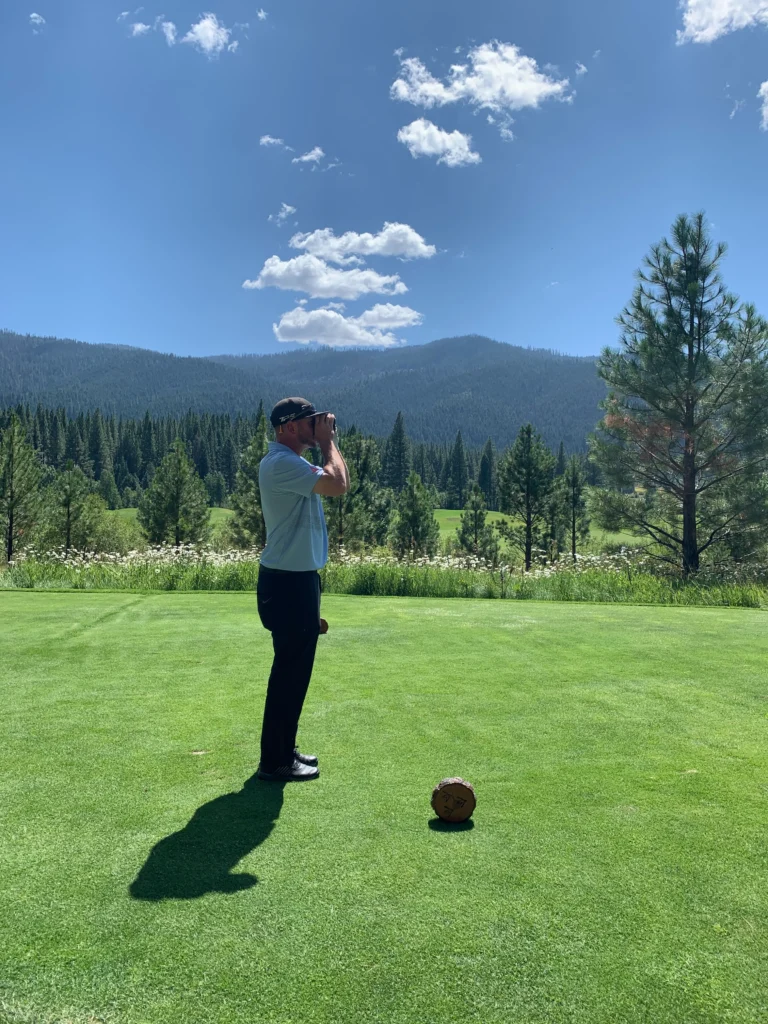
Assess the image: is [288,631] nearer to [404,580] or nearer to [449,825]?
[449,825]

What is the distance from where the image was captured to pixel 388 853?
2762 millimetres

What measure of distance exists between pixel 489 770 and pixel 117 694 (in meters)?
2.88

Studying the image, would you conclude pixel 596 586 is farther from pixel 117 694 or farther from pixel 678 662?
pixel 117 694

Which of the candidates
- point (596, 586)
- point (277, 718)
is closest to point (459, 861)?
point (277, 718)

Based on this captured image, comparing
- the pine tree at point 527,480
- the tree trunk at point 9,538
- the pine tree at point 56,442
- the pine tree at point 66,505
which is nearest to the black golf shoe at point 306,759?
the tree trunk at point 9,538

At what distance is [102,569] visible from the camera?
53.9 feet

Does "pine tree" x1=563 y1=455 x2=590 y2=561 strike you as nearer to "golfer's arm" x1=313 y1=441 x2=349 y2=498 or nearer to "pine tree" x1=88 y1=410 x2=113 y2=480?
"golfer's arm" x1=313 y1=441 x2=349 y2=498

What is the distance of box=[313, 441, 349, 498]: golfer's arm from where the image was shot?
12.3 feet

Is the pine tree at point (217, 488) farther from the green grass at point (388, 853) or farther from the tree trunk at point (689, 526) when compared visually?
the green grass at point (388, 853)

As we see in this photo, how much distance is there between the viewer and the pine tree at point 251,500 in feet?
106

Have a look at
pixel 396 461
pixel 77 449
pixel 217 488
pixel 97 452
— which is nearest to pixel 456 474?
pixel 396 461

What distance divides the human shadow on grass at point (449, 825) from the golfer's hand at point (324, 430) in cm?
205

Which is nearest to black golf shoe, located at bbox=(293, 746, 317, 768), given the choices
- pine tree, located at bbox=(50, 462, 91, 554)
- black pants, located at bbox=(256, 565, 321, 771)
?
black pants, located at bbox=(256, 565, 321, 771)

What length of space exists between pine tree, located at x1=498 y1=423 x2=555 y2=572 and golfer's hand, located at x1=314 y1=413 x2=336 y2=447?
37.6 metres
